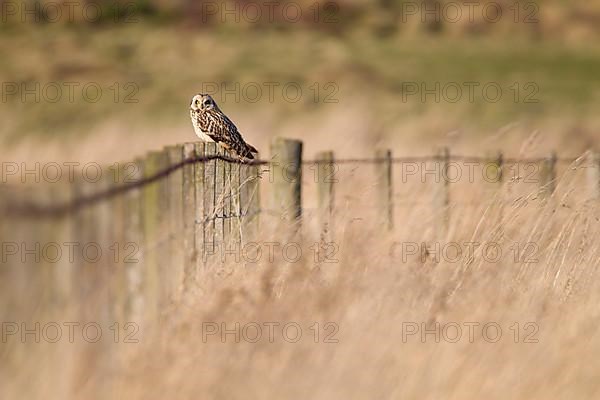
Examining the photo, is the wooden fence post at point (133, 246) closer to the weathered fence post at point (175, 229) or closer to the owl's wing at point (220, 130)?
the weathered fence post at point (175, 229)

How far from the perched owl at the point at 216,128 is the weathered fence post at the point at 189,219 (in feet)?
9.67

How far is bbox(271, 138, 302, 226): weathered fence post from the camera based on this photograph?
9.61m

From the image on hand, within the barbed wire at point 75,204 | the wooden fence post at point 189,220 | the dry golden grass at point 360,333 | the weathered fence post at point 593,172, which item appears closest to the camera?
the barbed wire at point 75,204

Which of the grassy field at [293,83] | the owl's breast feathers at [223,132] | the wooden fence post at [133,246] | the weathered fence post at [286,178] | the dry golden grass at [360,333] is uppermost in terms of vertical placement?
the grassy field at [293,83]

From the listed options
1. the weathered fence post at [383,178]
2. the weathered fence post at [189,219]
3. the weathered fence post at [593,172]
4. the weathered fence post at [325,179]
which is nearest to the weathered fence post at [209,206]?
the weathered fence post at [189,219]

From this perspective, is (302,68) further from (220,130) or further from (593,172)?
(220,130)

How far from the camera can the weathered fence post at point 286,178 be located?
9.61 metres

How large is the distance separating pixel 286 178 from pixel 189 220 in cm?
247

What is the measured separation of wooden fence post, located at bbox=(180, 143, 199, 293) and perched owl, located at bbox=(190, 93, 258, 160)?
116 inches

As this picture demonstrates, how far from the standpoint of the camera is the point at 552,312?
283 inches

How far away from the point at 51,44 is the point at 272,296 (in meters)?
28.5

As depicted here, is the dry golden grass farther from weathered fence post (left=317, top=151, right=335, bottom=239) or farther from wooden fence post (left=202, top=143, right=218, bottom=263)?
weathered fence post (left=317, top=151, right=335, bottom=239)

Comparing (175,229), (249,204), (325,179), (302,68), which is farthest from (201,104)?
(302,68)

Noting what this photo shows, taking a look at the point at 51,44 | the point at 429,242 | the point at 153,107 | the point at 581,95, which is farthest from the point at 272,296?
the point at 51,44
